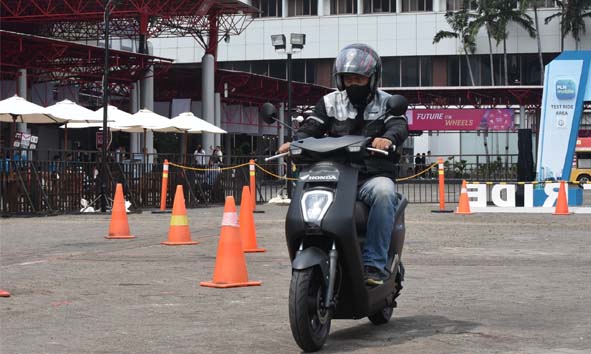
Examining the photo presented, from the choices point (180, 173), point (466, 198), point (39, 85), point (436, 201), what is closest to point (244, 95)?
point (39, 85)

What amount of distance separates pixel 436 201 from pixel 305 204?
2748 centimetres

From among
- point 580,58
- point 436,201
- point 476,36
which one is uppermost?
point 476,36

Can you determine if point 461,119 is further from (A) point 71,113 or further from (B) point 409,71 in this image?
(A) point 71,113

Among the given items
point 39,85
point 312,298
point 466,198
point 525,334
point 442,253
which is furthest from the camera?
point 39,85

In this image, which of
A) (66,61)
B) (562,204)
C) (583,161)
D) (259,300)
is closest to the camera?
(259,300)

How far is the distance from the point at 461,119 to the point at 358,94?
174ft

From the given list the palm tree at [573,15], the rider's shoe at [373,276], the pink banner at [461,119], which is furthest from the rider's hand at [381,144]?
the palm tree at [573,15]

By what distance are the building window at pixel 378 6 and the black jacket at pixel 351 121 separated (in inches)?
2828

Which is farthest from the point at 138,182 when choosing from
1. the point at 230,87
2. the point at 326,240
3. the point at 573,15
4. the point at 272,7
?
the point at 272,7

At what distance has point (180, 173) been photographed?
2889 centimetres

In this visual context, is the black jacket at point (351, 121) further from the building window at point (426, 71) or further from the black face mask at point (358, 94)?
the building window at point (426, 71)

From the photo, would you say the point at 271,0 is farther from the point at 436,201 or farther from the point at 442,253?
the point at 442,253

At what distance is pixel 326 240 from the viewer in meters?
6.58

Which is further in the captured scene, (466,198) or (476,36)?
(476,36)
